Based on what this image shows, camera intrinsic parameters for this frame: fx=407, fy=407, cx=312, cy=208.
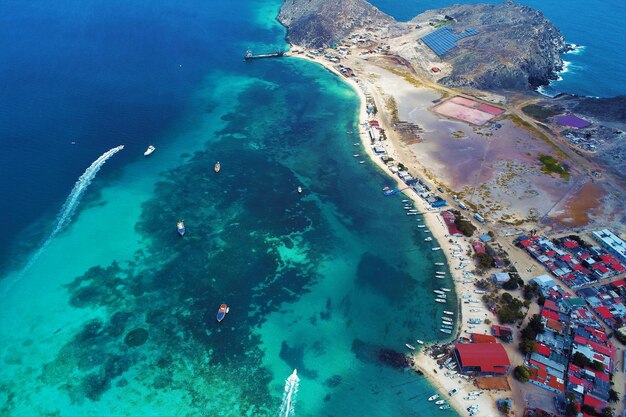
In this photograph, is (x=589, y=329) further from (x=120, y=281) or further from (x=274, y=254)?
(x=120, y=281)

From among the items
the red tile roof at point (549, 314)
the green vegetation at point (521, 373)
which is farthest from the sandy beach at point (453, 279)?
the red tile roof at point (549, 314)

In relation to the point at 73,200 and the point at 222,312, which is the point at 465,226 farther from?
the point at 73,200

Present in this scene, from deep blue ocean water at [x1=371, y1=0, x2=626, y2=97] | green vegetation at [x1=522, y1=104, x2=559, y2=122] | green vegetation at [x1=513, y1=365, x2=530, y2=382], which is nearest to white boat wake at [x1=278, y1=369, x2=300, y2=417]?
green vegetation at [x1=513, y1=365, x2=530, y2=382]

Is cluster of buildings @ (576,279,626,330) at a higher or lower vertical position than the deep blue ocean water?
lower

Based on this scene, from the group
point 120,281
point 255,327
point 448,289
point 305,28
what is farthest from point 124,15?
point 448,289

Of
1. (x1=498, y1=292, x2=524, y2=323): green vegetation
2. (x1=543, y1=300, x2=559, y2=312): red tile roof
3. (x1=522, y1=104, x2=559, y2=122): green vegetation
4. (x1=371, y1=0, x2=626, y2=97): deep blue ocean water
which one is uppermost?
(x1=371, y1=0, x2=626, y2=97): deep blue ocean water

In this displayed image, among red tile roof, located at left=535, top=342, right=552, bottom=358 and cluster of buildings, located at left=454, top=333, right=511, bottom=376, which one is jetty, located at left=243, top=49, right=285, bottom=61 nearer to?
cluster of buildings, located at left=454, top=333, right=511, bottom=376
